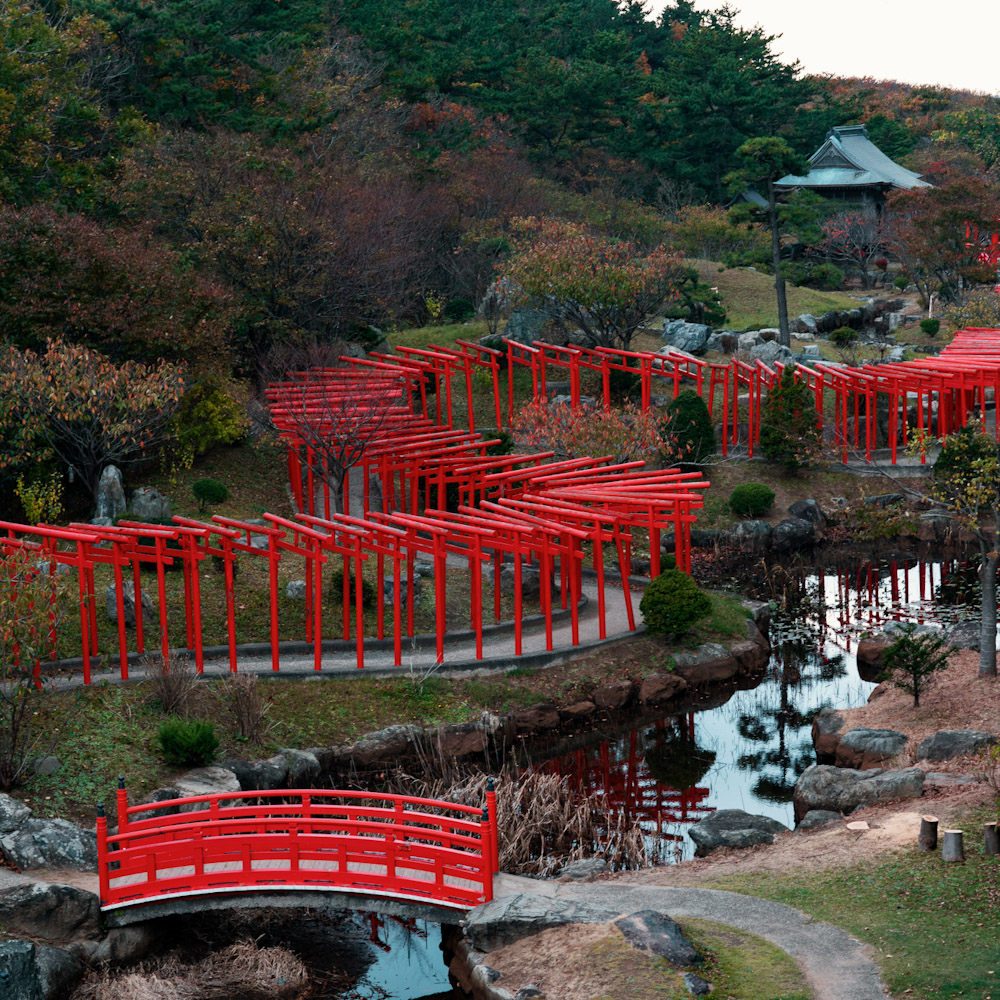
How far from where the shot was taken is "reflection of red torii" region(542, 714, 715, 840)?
816 inches

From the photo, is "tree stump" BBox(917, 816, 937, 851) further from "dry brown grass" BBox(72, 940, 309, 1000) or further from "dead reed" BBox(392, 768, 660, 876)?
"dry brown grass" BBox(72, 940, 309, 1000)

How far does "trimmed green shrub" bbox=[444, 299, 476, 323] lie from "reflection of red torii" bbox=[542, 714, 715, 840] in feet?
93.5

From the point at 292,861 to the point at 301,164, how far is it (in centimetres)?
3188

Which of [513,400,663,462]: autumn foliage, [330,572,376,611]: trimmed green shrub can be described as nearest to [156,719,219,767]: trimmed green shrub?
[330,572,376,611]: trimmed green shrub

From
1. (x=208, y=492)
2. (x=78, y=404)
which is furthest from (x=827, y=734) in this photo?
(x=78, y=404)

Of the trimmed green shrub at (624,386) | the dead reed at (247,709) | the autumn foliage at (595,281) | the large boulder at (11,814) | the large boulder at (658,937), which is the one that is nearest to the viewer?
the large boulder at (658,937)

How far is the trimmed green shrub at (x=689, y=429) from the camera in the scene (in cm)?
3750

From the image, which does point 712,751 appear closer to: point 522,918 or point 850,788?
point 850,788

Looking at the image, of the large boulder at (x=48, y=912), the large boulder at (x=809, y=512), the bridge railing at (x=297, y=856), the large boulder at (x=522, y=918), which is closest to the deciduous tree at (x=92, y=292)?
the large boulder at (x=809, y=512)

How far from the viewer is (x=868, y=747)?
21.3 meters

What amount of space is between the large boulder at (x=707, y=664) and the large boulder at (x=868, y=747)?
4.50 meters

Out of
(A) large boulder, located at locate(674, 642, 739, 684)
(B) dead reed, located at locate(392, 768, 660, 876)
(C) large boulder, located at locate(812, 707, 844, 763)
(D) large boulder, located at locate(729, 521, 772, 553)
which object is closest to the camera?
(B) dead reed, located at locate(392, 768, 660, 876)

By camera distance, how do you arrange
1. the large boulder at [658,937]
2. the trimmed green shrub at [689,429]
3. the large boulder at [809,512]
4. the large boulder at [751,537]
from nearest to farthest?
the large boulder at [658,937], the large boulder at [751,537], the large boulder at [809,512], the trimmed green shrub at [689,429]

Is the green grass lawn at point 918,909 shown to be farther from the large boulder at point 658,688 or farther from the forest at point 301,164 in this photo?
the forest at point 301,164
